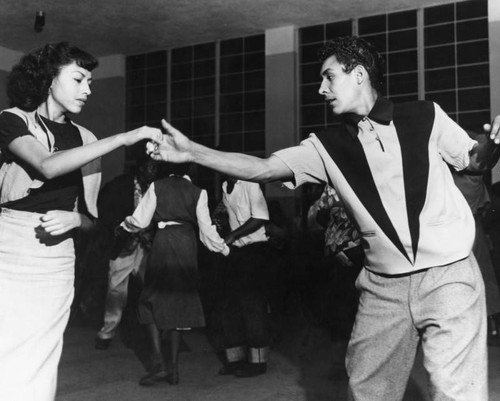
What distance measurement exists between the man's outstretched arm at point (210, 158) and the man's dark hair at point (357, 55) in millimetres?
537

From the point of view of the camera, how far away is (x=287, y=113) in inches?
400

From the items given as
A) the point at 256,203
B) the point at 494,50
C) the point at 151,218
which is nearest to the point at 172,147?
the point at 151,218

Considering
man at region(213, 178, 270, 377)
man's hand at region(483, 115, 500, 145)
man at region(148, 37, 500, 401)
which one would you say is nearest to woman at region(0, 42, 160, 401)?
man at region(148, 37, 500, 401)

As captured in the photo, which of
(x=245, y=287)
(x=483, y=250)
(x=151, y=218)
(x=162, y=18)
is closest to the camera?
(x=151, y=218)

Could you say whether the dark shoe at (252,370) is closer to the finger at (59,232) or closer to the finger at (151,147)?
the finger at (59,232)

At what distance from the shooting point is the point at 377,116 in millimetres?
2656

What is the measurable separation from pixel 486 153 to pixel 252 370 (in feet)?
10.9

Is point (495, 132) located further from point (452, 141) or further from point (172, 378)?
point (172, 378)

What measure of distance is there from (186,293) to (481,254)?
314 cm

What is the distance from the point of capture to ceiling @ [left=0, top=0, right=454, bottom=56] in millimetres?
9359

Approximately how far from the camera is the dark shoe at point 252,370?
17.5 feet

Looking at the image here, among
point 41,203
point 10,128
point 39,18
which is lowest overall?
point 41,203

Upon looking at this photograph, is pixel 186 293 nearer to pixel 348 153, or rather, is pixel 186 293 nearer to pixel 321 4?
pixel 348 153

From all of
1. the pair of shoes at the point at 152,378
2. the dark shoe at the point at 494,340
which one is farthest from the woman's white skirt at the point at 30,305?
the dark shoe at the point at 494,340
